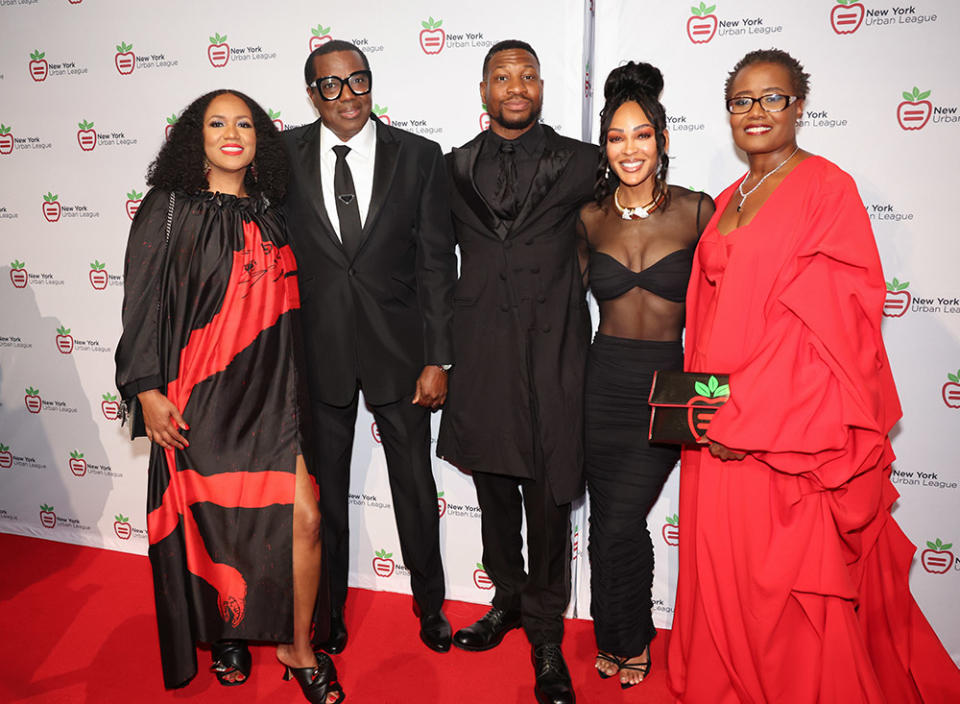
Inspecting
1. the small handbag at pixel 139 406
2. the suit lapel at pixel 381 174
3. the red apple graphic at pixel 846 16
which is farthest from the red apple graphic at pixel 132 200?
the red apple graphic at pixel 846 16

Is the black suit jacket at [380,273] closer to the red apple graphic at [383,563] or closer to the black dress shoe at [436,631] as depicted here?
the black dress shoe at [436,631]

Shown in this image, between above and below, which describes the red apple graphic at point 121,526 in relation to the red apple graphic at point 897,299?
below

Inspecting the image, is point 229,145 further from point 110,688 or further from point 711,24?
point 110,688

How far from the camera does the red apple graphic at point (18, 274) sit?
3891 mm

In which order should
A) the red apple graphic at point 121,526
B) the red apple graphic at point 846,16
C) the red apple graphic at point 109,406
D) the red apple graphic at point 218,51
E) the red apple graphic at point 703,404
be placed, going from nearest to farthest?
1. the red apple graphic at point 703,404
2. the red apple graphic at point 846,16
3. the red apple graphic at point 218,51
4. the red apple graphic at point 109,406
5. the red apple graphic at point 121,526

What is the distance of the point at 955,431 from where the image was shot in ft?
9.31

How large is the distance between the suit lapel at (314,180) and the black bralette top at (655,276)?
1.03 metres

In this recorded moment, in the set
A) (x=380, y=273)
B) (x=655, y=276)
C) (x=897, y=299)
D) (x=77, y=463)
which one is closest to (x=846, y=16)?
(x=897, y=299)

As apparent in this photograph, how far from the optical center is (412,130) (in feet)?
10.3

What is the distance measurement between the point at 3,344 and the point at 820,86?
4.55m

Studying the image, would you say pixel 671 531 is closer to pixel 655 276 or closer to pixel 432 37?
pixel 655 276

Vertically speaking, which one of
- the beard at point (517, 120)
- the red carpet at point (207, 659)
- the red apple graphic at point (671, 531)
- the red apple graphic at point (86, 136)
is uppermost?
the red apple graphic at point (86, 136)

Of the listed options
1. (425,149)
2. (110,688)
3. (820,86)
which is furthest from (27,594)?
(820,86)

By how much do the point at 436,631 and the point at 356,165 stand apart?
6.63ft
